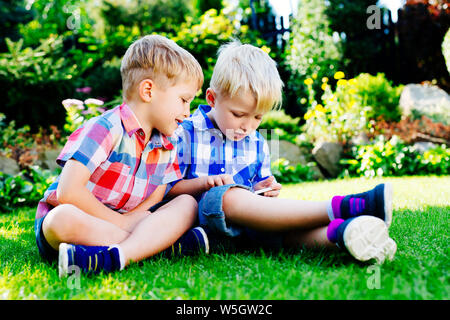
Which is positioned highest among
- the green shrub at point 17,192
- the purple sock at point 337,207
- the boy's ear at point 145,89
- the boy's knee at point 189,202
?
the boy's ear at point 145,89

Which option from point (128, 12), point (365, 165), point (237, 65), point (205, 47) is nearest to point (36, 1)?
point (128, 12)

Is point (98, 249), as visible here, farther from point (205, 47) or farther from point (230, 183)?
point (205, 47)

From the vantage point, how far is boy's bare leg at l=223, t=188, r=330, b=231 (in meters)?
1.74

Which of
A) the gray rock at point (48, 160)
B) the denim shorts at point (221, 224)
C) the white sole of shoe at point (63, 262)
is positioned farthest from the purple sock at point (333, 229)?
the gray rock at point (48, 160)

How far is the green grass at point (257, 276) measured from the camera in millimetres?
1300

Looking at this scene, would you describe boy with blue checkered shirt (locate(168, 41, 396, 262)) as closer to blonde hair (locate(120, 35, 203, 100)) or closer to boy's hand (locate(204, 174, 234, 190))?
boy's hand (locate(204, 174, 234, 190))

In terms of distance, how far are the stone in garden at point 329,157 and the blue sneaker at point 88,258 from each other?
4.08 metres

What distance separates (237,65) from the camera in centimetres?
217

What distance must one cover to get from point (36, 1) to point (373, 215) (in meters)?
9.52

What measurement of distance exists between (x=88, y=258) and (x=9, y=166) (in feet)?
11.6

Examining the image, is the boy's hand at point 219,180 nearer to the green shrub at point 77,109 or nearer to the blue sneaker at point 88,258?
the blue sneaker at point 88,258

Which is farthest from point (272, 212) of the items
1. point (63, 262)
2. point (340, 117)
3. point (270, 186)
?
point (340, 117)

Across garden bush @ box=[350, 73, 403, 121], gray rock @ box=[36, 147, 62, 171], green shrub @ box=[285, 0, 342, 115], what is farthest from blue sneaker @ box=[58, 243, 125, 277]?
green shrub @ box=[285, 0, 342, 115]

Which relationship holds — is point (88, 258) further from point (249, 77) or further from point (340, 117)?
point (340, 117)
